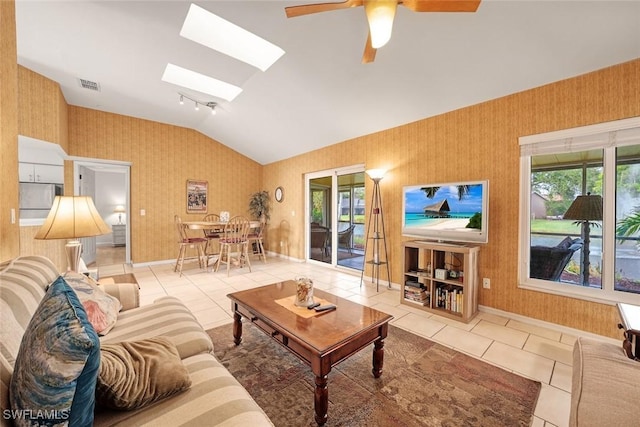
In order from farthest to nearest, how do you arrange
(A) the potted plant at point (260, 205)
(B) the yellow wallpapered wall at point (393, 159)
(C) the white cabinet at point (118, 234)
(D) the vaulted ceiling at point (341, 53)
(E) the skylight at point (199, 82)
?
(C) the white cabinet at point (118, 234) < (A) the potted plant at point (260, 205) < (E) the skylight at point (199, 82) < (B) the yellow wallpapered wall at point (393, 159) < (D) the vaulted ceiling at point (341, 53)

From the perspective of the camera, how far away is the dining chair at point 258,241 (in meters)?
5.46

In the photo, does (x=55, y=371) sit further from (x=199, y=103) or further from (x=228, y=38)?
(x=199, y=103)

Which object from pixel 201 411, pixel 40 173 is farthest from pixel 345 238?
pixel 40 173

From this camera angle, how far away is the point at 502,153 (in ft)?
9.12

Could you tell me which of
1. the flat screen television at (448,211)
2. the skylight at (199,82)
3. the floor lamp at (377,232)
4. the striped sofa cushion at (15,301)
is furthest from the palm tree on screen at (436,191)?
the striped sofa cushion at (15,301)

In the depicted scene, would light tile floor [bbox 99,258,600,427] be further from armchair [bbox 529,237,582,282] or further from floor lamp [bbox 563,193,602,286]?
floor lamp [bbox 563,193,602,286]

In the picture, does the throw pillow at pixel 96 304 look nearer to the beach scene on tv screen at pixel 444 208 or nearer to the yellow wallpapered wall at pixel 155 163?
the beach scene on tv screen at pixel 444 208

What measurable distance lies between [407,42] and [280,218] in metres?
4.57

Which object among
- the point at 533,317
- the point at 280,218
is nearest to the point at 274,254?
the point at 280,218

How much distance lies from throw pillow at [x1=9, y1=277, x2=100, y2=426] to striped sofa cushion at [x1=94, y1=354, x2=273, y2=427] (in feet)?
0.83

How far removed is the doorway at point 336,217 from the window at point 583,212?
7.66 feet

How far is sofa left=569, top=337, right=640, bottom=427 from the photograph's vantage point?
0.93m

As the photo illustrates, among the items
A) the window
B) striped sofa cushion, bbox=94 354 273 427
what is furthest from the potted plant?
striped sofa cushion, bbox=94 354 273 427

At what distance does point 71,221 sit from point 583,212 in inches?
167
